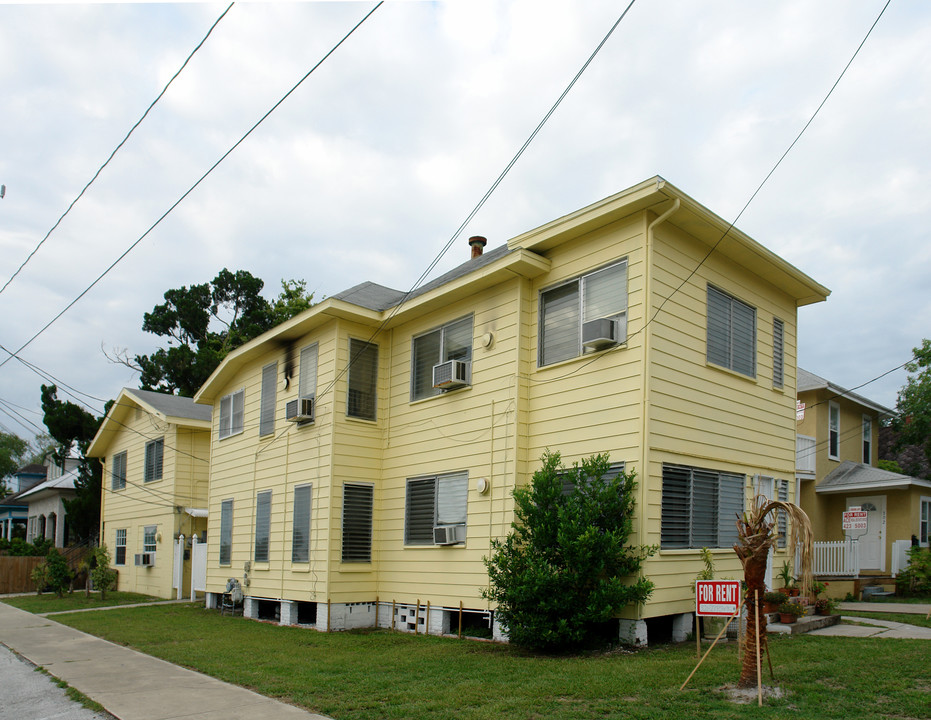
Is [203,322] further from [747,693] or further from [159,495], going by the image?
[747,693]

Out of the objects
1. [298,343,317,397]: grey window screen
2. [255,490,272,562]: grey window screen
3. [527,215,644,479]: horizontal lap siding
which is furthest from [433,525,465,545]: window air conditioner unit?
[255,490,272,562]: grey window screen

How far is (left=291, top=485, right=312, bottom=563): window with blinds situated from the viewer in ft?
48.8

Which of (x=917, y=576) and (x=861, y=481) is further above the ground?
(x=861, y=481)

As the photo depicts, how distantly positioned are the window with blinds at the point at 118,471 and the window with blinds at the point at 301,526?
15035mm

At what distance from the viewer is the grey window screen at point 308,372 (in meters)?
15.5

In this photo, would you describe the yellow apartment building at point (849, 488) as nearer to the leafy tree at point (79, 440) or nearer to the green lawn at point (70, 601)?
the green lawn at point (70, 601)

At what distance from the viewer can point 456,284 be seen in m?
13.1

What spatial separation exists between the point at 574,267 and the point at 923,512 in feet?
49.3

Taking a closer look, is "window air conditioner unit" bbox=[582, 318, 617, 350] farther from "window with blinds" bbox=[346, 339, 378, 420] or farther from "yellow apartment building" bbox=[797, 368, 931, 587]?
"yellow apartment building" bbox=[797, 368, 931, 587]

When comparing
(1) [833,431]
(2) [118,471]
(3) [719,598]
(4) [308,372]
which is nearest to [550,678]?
(3) [719,598]

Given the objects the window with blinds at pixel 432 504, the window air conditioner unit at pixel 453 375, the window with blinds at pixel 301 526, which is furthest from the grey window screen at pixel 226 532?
the window air conditioner unit at pixel 453 375

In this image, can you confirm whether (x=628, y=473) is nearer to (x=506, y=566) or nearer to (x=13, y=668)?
(x=506, y=566)

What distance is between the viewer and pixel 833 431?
22.7 m

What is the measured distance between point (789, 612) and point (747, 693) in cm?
458
